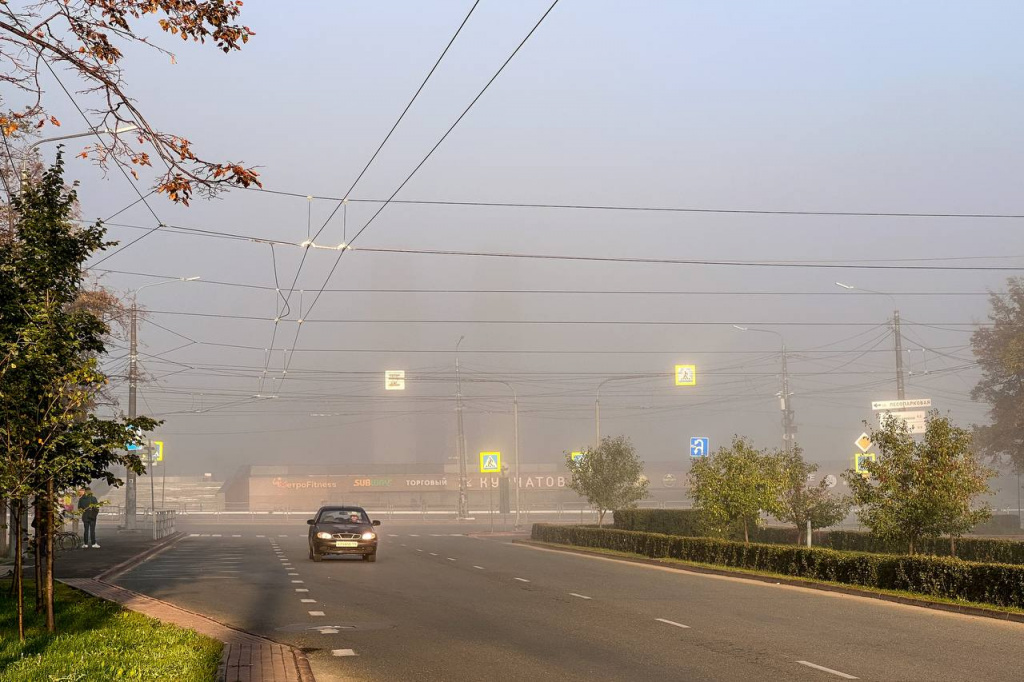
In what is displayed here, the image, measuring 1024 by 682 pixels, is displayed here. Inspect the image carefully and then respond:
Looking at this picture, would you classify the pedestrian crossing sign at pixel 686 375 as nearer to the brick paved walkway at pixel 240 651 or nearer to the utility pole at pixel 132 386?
the utility pole at pixel 132 386

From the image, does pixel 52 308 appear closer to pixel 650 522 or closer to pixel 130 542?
pixel 130 542

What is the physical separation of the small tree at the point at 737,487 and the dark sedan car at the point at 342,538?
33.4ft

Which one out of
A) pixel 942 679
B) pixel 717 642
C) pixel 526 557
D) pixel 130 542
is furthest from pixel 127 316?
pixel 942 679

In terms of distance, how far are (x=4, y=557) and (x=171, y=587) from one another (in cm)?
1002

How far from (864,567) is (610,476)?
25127 mm

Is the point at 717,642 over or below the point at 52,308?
below

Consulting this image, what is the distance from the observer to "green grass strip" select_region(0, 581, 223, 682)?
10766 millimetres

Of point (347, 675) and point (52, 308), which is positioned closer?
point (347, 675)

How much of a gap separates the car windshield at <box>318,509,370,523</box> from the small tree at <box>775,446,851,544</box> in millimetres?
13191

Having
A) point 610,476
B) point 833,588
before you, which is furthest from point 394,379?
point 833,588

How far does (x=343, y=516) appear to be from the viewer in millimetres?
34531

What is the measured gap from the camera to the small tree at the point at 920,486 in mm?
23828

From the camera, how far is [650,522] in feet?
148

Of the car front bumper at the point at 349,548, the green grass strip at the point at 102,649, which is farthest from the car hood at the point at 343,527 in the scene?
the green grass strip at the point at 102,649
